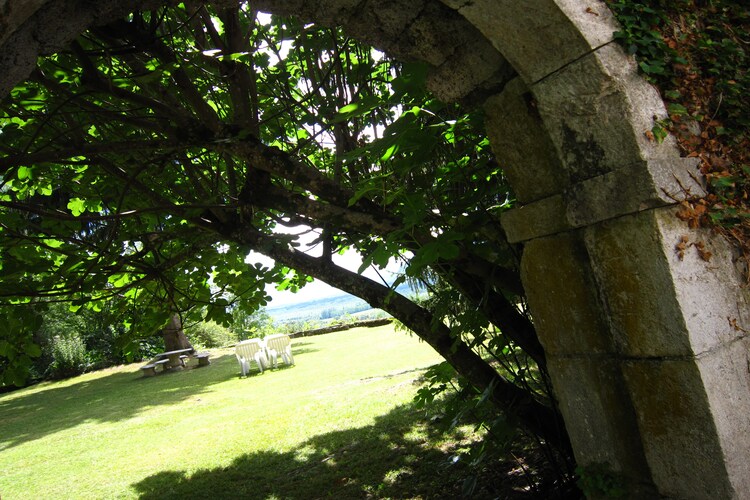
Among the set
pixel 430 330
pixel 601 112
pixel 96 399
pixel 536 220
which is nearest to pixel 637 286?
pixel 536 220

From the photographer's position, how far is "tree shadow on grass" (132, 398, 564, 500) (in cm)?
378

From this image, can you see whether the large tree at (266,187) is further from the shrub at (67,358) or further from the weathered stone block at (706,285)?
the shrub at (67,358)

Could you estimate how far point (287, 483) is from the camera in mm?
4750

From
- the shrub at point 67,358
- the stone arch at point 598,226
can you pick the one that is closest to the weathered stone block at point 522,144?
the stone arch at point 598,226

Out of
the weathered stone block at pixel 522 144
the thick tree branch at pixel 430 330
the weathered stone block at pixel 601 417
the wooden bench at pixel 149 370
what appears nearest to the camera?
the weathered stone block at pixel 601 417

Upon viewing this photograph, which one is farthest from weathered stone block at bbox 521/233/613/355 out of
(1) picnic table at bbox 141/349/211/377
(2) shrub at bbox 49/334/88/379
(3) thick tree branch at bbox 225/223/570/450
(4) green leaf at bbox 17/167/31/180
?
(2) shrub at bbox 49/334/88/379

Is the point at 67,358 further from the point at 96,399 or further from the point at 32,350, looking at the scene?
the point at 32,350

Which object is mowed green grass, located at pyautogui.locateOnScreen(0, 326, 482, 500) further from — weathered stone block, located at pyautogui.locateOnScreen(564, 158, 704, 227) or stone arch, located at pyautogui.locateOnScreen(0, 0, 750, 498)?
weathered stone block, located at pyautogui.locateOnScreen(564, 158, 704, 227)

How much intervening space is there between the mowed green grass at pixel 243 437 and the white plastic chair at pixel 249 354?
27cm

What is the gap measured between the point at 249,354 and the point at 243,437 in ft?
22.0

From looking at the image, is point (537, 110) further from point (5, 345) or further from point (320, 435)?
point (320, 435)

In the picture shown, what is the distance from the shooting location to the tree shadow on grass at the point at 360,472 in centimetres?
378

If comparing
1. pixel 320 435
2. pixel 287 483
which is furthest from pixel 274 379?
pixel 287 483

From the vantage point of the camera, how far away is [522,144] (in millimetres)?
2125
